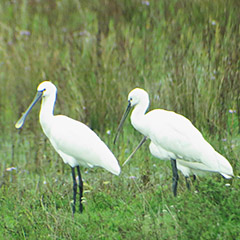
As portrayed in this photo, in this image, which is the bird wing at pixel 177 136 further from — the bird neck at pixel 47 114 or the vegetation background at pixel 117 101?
the bird neck at pixel 47 114

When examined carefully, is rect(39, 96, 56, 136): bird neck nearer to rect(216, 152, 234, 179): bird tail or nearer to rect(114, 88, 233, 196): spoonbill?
rect(114, 88, 233, 196): spoonbill

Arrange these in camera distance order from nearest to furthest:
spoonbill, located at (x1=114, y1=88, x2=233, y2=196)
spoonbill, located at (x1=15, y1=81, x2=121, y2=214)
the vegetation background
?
the vegetation background → spoonbill, located at (x1=114, y1=88, x2=233, y2=196) → spoonbill, located at (x1=15, y1=81, x2=121, y2=214)

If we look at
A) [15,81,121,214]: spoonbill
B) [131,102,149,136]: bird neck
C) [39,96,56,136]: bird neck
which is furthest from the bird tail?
[39,96,56,136]: bird neck

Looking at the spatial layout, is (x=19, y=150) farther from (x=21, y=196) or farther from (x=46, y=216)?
(x=46, y=216)

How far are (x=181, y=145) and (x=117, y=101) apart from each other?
212 centimetres

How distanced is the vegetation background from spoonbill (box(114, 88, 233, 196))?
0.46 feet

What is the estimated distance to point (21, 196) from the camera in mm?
5566

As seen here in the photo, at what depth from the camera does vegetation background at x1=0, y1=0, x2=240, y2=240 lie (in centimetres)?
459

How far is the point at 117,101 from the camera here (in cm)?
719

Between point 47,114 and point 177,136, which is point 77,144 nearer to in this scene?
point 47,114

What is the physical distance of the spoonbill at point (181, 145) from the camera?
4995 millimetres

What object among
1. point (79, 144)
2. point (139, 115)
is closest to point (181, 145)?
point (139, 115)

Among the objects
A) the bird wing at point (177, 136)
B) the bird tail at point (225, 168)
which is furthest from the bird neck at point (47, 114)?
the bird tail at point (225, 168)

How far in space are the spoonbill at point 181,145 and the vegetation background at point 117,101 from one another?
141 mm
